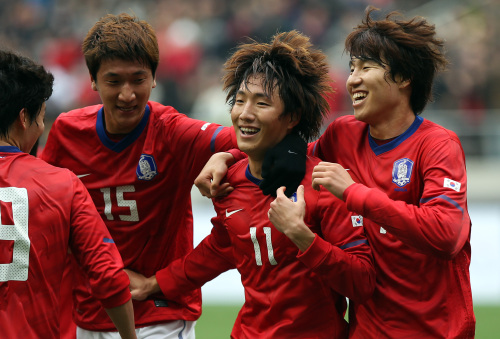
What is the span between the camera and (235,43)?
42.6ft

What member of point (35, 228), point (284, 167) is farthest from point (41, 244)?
point (284, 167)

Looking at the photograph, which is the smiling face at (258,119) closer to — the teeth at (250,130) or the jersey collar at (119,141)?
the teeth at (250,130)

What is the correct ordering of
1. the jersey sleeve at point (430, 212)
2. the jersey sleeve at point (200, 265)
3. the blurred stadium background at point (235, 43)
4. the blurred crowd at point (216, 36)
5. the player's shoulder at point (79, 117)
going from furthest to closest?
the blurred crowd at point (216, 36), the blurred stadium background at point (235, 43), the player's shoulder at point (79, 117), the jersey sleeve at point (200, 265), the jersey sleeve at point (430, 212)

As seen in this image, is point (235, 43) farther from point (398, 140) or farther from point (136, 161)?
point (398, 140)

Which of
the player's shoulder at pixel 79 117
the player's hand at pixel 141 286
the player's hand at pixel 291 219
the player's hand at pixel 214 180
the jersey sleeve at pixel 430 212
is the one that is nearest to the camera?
the jersey sleeve at pixel 430 212

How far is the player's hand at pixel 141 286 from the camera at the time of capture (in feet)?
13.9

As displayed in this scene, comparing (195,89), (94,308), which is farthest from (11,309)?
(195,89)

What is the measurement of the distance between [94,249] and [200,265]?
0.83 m

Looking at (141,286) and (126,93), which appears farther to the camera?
(141,286)

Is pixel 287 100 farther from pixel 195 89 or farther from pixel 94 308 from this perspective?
pixel 195 89

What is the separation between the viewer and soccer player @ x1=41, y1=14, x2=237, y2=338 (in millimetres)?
4191

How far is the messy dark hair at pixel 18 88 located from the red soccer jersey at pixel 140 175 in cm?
76

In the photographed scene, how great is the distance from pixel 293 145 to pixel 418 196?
63cm

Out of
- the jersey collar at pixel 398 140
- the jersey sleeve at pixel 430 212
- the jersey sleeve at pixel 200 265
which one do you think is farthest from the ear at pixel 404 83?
the jersey sleeve at pixel 200 265
